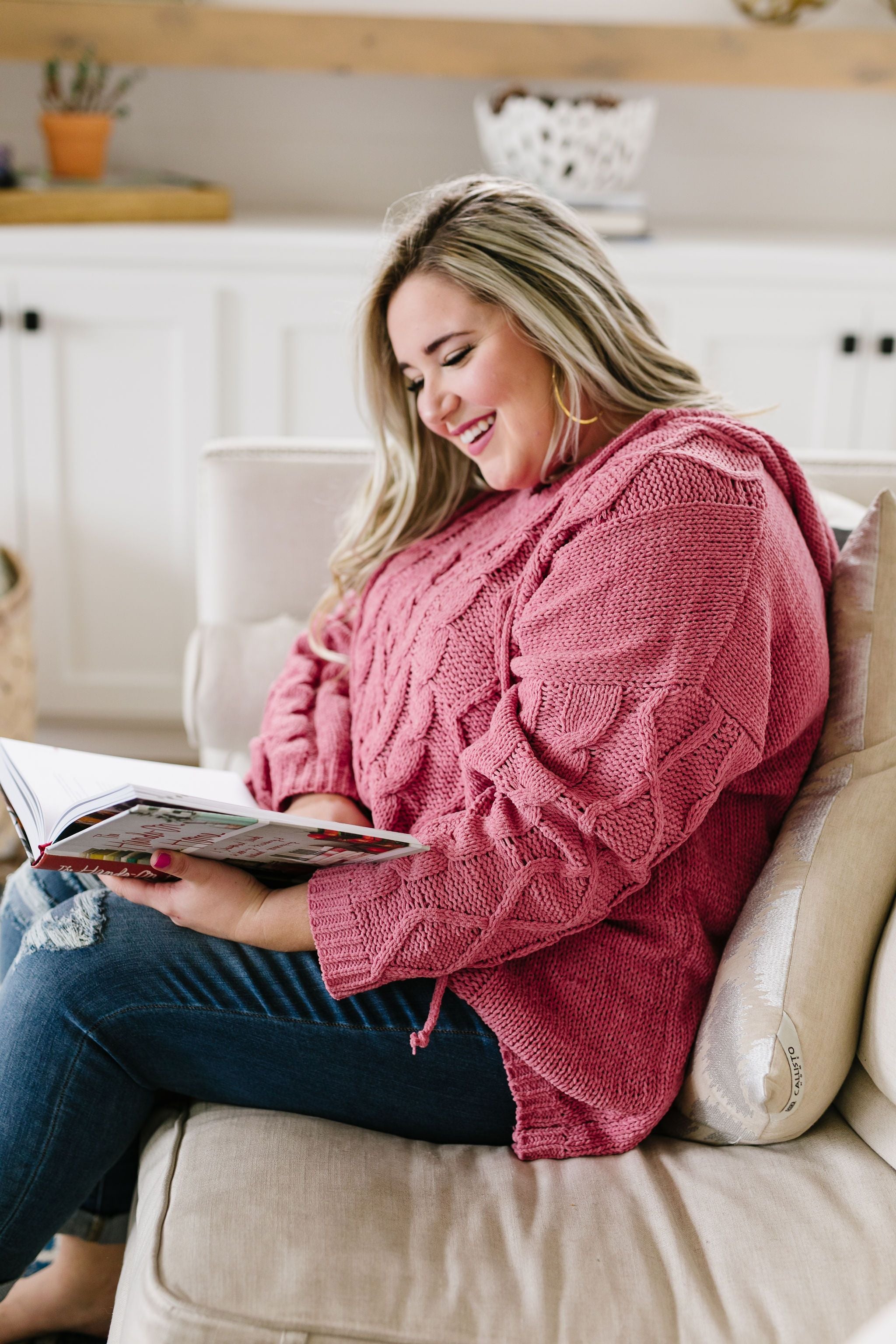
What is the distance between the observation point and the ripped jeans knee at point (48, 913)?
1.06 metres

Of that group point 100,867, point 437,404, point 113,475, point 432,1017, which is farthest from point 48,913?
point 113,475

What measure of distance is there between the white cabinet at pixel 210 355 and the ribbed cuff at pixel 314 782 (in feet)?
3.74

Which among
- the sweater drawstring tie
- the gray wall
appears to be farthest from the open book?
the gray wall

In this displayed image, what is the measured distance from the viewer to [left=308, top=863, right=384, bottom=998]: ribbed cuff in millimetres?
993

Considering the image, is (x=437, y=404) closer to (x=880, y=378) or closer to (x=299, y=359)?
(x=299, y=359)

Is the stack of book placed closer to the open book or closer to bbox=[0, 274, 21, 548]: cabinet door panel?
bbox=[0, 274, 21, 548]: cabinet door panel

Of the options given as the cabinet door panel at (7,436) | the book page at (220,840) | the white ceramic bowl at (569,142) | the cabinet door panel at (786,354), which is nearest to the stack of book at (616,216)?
the white ceramic bowl at (569,142)

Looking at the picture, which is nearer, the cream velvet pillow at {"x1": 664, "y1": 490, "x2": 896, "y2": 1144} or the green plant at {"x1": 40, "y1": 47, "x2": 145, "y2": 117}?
the cream velvet pillow at {"x1": 664, "y1": 490, "x2": 896, "y2": 1144}

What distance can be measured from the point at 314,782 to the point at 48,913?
30cm

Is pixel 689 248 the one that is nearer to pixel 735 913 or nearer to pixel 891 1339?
pixel 735 913

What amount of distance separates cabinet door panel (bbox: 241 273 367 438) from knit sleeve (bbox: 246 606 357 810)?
3.00 feet

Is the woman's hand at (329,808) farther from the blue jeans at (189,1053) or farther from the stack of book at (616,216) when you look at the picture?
the stack of book at (616,216)

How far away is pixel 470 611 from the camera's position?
1.11m

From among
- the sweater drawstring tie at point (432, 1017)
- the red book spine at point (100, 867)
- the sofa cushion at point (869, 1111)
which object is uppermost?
the red book spine at point (100, 867)
